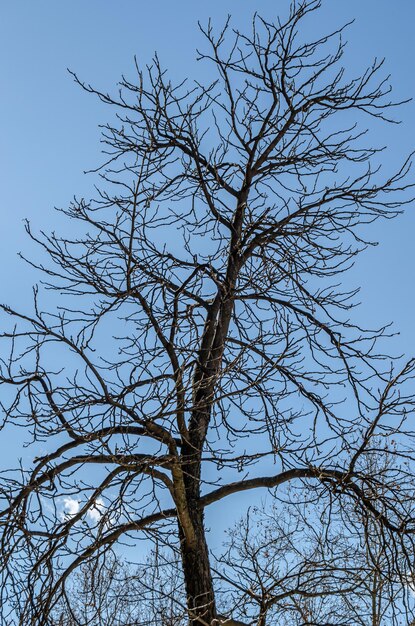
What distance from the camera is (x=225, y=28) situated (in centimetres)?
583

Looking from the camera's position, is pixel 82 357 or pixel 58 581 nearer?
pixel 82 357

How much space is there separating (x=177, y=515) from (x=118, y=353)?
1332 millimetres

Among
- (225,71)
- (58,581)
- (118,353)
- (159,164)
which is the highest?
(225,71)

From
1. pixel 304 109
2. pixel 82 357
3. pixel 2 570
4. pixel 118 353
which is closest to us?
pixel 82 357

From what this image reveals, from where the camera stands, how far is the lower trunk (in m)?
4.64

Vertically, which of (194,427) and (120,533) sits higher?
(194,427)

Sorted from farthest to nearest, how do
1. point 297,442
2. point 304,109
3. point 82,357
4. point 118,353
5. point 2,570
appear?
point 304,109, point 118,353, point 297,442, point 2,570, point 82,357

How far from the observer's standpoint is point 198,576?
15.5ft

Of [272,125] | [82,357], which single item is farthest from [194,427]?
[272,125]

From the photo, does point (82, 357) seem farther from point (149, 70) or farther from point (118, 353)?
point (149, 70)

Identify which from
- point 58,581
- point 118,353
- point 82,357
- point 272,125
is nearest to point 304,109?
point 272,125

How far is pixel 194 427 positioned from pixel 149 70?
104 inches

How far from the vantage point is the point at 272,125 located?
5.97 m

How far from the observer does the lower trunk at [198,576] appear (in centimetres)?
464
